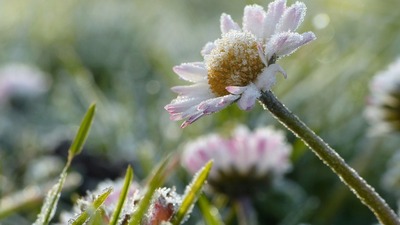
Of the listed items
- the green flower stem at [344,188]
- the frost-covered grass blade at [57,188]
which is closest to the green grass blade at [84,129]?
the frost-covered grass blade at [57,188]

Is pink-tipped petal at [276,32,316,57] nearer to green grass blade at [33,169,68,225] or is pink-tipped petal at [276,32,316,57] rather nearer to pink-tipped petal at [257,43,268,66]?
pink-tipped petal at [257,43,268,66]

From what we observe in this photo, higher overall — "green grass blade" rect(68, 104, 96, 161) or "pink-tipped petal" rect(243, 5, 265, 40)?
"green grass blade" rect(68, 104, 96, 161)

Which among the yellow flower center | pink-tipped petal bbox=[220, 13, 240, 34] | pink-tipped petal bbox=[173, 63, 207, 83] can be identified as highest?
pink-tipped petal bbox=[220, 13, 240, 34]

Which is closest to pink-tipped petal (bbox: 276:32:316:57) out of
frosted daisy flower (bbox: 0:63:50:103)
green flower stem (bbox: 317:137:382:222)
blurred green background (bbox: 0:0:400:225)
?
blurred green background (bbox: 0:0:400:225)

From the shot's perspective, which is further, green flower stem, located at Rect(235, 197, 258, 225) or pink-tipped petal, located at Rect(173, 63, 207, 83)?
green flower stem, located at Rect(235, 197, 258, 225)

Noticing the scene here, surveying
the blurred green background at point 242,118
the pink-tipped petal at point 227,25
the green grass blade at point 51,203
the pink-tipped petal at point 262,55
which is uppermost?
the blurred green background at point 242,118

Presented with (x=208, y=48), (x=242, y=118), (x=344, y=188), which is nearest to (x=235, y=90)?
(x=208, y=48)

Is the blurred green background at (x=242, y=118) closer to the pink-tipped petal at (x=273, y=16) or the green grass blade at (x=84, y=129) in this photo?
the green grass blade at (x=84, y=129)
